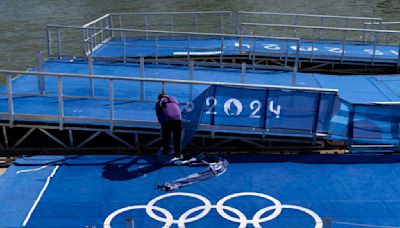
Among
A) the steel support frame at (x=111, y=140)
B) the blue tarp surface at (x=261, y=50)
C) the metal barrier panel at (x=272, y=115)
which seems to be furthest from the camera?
the blue tarp surface at (x=261, y=50)

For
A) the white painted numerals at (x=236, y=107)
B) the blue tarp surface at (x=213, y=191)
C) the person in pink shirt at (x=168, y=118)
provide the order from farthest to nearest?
the white painted numerals at (x=236, y=107)
the person in pink shirt at (x=168, y=118)
the blue tarp surface at (x=213, y=191)

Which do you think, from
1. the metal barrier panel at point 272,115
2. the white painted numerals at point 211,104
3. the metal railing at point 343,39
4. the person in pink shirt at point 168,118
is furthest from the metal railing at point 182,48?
the person in pink shirt at point 168,118

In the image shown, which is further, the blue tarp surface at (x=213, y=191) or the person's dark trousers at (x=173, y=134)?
the person's dark trousers at (x=173, y=134)

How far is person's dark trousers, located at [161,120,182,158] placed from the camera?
11009 mm

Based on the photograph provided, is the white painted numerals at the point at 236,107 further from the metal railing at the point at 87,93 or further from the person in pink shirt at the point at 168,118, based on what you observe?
the person in pink shirt at the point at 168,118

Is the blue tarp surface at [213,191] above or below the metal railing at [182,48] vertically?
below

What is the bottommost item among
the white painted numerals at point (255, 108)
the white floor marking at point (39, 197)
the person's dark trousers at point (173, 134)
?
the white floor marking at point (39, 197)

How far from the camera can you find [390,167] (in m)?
11.1

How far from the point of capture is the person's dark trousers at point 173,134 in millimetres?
11009

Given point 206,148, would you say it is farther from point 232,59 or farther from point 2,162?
point 232,59

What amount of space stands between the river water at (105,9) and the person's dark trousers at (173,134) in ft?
71.1

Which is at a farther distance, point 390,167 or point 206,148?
point 206,148

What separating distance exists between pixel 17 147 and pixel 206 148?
14.8ft

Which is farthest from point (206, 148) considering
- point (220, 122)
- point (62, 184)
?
point (62, 184)
